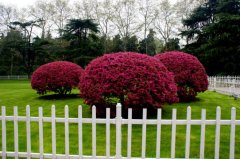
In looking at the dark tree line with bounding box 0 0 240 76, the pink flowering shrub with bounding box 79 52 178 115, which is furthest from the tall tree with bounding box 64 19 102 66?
the pink flowering shrub with bounding box 79 52 178 115

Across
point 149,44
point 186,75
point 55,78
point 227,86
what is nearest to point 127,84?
point 186,75

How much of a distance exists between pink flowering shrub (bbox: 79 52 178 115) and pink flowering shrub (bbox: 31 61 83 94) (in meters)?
5.53

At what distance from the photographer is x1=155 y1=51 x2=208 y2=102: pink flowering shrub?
12016 millimetres

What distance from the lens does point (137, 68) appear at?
820 centimetres

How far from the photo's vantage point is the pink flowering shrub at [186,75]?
39.4 ft

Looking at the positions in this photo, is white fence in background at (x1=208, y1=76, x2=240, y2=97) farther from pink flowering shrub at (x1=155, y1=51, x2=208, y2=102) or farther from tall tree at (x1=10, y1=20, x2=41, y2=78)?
tall tree at (x1=10, y1=20, x2=41, y2=78)

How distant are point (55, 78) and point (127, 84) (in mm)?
6987

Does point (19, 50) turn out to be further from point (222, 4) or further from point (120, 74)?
point (120, 74)

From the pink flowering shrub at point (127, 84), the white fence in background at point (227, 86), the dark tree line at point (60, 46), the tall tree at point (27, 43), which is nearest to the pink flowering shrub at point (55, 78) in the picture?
the pink flowering shrub at point (127, 84)

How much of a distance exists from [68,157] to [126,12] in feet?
132

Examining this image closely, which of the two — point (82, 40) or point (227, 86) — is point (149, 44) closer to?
point (82, 40)

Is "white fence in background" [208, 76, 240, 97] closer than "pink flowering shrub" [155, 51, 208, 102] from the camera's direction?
No

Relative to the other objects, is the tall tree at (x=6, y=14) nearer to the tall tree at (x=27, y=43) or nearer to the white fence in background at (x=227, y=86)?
the tall tree at (x=27, y=43)

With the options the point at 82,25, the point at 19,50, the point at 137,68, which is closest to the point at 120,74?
the point at 137,68
